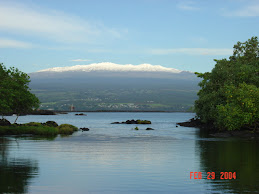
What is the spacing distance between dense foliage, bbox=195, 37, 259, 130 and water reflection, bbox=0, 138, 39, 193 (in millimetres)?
47026

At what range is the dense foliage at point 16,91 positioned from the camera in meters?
78.8

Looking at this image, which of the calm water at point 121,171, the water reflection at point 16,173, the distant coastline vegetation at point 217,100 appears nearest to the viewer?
the water reflection at point 16,173

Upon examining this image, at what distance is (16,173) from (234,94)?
2285 inches

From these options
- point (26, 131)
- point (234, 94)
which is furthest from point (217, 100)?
point (26, 131)

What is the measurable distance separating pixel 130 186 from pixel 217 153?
24.2 meters

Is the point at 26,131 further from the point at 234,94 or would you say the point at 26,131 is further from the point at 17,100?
the point at 234,94

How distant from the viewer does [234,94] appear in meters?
81.8

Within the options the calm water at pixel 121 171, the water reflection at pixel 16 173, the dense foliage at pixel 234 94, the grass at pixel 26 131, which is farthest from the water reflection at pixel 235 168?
the grass at pixel 26 131

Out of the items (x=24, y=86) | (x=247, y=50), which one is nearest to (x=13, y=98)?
(x=24, y=86)

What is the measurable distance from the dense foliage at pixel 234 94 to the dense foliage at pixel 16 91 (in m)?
38.1

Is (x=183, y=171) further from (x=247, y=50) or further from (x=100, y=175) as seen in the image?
(x=247, y=50)

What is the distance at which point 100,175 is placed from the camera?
32.1m
